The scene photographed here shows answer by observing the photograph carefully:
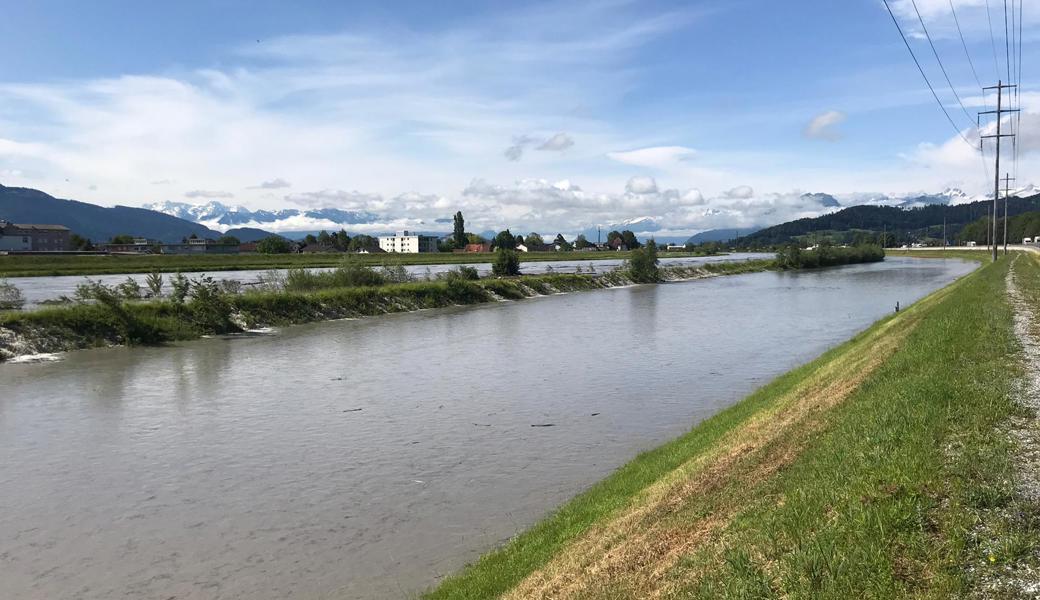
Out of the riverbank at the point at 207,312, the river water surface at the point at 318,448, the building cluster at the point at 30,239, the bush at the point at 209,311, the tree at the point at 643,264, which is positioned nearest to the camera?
the river water surface at the point at 318,448

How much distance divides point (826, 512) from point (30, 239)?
220m

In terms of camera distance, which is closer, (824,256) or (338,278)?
(338,278)

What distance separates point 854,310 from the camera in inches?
2079

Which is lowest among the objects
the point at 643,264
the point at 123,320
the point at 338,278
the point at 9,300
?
the point at 123,320

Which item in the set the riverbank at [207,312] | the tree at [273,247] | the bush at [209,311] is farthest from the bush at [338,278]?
the tree at [273,247]

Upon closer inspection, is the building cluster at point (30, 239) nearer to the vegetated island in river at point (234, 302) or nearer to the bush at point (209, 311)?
the vegetated island in river at point (234, 302)

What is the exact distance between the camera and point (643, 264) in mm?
95000

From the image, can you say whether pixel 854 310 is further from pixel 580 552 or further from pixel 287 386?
pixel 580 552

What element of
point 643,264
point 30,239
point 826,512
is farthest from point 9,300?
point 30,239

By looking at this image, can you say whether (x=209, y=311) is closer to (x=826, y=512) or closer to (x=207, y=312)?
(x=207, y=312)

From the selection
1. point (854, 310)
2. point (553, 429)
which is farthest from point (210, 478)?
point (854, 310)

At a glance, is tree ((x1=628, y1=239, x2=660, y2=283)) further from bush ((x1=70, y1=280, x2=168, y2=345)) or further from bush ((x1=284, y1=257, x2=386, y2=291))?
bush ((x1=70, y1=280, x2=168, y2=345))

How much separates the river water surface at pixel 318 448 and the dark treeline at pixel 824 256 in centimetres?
10674

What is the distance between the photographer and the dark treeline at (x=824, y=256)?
13712cm
